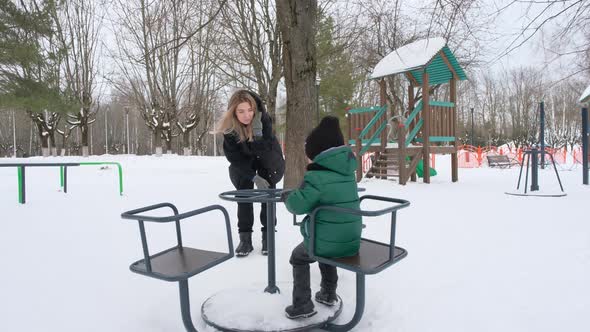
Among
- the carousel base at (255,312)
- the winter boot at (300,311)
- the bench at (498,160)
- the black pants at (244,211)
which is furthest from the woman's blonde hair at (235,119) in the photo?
the bench at (498,160)

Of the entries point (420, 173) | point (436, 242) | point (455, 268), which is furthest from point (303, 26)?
point (420, 173)

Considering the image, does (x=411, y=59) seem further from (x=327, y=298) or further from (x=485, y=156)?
(x=485, y=156)

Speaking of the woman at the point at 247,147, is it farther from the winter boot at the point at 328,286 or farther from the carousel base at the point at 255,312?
the winter boot at the point at 328,286

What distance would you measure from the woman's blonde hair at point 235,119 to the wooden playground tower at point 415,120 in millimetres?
6470

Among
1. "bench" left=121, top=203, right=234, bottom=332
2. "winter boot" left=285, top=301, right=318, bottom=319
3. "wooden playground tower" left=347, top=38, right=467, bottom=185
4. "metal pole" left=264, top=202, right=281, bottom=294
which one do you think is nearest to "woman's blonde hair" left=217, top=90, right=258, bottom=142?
"metal pole" left=264, top=202, right=281, bottom=294

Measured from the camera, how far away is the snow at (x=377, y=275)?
2406mm

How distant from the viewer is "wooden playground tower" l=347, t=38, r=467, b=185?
9734 millimetres

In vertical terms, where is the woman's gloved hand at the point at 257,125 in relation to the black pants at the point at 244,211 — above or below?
above

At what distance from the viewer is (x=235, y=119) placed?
11.4 feet

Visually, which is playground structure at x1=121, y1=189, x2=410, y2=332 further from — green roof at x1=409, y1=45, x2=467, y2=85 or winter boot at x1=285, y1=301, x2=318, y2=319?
green roof at x1=409, y1=45, x2=467, y2=85

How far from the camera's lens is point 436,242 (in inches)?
160

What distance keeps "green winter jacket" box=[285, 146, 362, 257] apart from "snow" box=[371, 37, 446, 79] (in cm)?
823

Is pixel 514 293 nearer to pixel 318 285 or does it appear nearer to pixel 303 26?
pixel 318 285

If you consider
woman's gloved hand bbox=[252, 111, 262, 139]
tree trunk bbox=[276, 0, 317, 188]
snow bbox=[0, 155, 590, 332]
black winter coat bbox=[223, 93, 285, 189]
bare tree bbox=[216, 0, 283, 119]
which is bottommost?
snow bbox=[0, 155, 590, 332]
